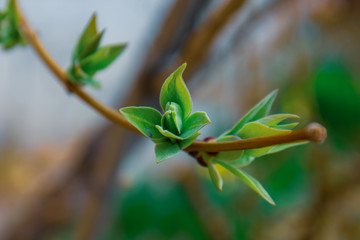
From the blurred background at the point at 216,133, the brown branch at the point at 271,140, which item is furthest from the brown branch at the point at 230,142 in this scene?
the blurred background at the point at 216,133

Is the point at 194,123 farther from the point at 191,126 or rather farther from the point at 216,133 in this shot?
the point at 216,133

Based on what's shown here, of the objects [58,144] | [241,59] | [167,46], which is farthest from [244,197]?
[58,144]

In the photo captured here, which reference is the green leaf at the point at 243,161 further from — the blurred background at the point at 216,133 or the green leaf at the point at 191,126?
the blurred background at the point at 216,133

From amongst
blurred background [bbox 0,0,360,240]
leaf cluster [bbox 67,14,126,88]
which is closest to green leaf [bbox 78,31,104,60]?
leaf cluster [bbox 67,14,126,88]

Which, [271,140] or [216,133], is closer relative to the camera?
[271,140]

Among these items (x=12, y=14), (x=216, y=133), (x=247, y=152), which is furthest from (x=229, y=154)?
(x=216, y=133)

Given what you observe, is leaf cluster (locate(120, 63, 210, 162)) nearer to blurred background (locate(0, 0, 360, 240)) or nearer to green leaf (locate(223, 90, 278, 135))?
green leaf (locate(223, 90, 278, 135))
